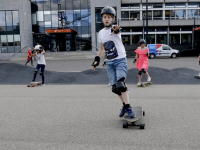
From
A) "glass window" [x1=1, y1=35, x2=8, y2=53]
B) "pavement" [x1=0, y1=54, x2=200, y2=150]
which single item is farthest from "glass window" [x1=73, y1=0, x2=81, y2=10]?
"pavement" [x1=0, y1=54, x2=200, y2=150]

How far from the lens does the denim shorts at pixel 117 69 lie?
404 cm

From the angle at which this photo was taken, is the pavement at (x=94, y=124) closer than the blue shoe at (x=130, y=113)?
Yes

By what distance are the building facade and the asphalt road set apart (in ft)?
92.8

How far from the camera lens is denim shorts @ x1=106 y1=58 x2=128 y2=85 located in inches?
159

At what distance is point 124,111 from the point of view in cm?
427

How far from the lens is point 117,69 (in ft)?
13.4

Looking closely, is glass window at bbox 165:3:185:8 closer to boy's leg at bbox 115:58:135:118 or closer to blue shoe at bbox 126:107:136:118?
boy's leg at bbox 115:58:135:118

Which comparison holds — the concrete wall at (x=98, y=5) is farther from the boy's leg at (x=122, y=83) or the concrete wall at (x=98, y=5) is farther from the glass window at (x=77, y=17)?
the boy's leg at (x=122, y=83)

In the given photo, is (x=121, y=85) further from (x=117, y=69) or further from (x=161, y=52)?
(x=161, y=52)

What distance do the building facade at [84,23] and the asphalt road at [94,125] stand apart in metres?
28.3

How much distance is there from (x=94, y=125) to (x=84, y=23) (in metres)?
35.3

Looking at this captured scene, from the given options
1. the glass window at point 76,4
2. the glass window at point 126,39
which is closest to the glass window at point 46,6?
the glass window at point 76,4

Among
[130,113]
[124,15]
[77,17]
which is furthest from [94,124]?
[77,17]

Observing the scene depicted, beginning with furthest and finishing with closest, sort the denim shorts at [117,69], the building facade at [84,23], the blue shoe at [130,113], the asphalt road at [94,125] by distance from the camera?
the building facade at [84,23] → the denim shorts at [117,69] → the blue shoe at [130,113] → the asphalt road at [94,125]
